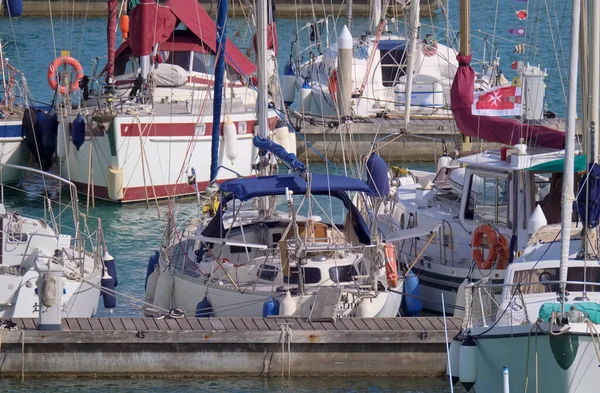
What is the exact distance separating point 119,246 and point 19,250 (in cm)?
611

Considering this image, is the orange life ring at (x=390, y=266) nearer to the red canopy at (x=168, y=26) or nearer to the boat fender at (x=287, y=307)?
the boat fender at (x=287, y=307)

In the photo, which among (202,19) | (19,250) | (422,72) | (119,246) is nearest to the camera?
(19,250)

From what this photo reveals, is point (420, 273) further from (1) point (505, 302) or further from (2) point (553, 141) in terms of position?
(1) point (505, 302)

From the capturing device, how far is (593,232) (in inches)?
647

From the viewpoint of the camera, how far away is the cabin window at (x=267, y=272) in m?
19.0

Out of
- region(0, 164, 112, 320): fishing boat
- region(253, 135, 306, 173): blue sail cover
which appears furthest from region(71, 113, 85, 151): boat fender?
region(253, 135, 306, 173): blue sail cover

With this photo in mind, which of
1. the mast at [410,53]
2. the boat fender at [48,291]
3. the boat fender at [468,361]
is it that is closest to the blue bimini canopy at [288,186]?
the boat fender at [48,291]

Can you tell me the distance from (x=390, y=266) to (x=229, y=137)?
36.4 ft

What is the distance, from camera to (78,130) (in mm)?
29734

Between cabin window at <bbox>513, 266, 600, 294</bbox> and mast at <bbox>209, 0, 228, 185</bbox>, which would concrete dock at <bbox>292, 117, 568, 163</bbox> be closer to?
mast at <bbox>209, 0, 228, 185</bbox>

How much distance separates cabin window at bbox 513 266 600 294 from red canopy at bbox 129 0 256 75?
1382 centimetres

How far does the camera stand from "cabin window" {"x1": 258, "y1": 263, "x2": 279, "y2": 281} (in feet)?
62.5

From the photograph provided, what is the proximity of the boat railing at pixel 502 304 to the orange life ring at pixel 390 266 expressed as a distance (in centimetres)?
285

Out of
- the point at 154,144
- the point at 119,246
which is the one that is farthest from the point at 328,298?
the point at 154,144
